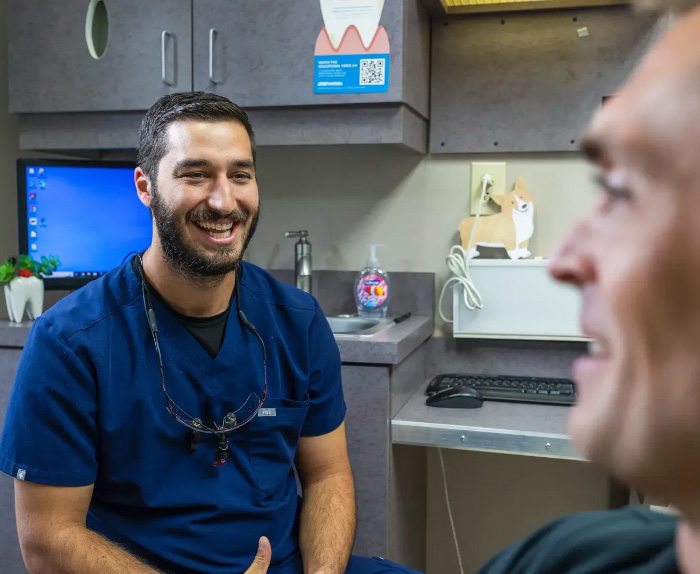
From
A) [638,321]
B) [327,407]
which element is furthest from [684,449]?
[327,407]

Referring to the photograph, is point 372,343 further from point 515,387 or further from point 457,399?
point 515,387

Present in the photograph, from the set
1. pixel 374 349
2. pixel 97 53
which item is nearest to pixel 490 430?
pixel 374 349

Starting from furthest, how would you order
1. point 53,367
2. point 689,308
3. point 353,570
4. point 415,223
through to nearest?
point 415,223, point 353,570, point 53,367, point 689,308

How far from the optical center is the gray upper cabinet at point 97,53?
1763mm

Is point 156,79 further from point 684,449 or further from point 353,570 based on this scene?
point 684,449

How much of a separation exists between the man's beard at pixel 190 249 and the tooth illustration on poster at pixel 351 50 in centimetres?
49

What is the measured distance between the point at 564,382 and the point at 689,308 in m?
1.55

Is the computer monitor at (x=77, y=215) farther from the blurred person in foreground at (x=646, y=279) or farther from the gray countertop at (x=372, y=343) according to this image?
the blurred person in foreground at (x=646, y=279)

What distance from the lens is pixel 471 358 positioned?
196 cm

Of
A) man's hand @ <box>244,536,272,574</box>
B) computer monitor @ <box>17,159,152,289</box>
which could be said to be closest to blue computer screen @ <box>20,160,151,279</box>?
computer monitor @ <box>17,159,152,289</box>

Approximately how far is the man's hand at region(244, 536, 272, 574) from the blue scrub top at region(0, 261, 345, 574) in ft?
0.17

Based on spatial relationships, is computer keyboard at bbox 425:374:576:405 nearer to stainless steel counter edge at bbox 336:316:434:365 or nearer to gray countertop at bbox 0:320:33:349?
stainless steel counter edge at bbox 336:316:434:365

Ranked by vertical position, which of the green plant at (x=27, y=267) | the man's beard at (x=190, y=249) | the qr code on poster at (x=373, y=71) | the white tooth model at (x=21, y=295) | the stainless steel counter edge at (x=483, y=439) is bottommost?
the stainless steel counter edge at (x=483, y=439)

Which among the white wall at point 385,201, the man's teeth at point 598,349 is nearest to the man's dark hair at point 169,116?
the white wall at point 385,201
